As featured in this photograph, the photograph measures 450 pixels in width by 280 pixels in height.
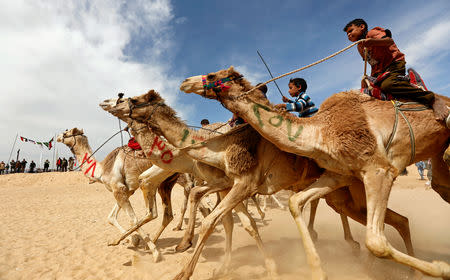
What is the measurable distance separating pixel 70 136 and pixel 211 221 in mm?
6577

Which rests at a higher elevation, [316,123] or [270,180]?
[316,123]

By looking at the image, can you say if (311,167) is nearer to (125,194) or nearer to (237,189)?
(237,189)

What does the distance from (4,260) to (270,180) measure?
587 centimetres

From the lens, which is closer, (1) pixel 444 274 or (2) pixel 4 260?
(1) pixel 444 274

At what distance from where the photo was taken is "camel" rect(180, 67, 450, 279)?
304 centimetres

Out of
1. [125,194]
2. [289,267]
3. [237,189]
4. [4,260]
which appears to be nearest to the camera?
[237,189]

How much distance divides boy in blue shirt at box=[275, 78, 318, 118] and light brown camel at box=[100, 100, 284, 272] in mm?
1622

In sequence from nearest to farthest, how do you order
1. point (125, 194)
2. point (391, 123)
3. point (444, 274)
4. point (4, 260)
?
point (444, 274), point (391, 123), point (4, 260), point (125, 194)

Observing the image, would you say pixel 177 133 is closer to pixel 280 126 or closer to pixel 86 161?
pixel 280 126

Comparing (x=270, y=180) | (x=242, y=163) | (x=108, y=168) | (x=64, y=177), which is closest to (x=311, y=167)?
(x=270, y=180)

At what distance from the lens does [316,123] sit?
360 centimetres

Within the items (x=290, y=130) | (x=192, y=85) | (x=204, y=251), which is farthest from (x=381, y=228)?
(x=204, y=251)

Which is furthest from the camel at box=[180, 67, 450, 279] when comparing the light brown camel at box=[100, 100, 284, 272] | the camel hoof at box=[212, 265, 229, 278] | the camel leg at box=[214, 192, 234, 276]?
the camel hoof at box=[212, 265, 229, 278]

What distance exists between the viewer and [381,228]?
2.98m
